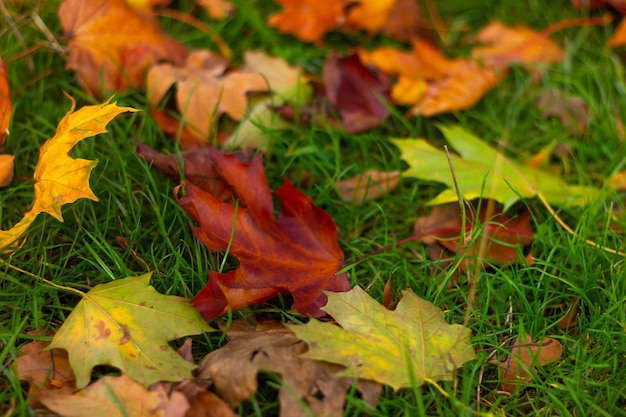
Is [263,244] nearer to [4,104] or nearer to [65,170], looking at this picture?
[65,170]

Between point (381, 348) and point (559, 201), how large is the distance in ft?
2.35

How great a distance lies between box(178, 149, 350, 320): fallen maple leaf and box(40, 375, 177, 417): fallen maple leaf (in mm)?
220

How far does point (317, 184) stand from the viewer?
177 centimetres

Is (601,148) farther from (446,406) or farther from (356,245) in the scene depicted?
(446,406)

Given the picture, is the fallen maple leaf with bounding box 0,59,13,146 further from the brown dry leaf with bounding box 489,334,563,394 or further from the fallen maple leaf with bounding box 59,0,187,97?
the brown dry leaf with bounding box 489,334,563,394

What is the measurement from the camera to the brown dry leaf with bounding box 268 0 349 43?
7.12ft

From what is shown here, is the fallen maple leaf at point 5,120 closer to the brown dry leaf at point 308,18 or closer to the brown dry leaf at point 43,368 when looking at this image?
the brown dry leaf at point 43,368

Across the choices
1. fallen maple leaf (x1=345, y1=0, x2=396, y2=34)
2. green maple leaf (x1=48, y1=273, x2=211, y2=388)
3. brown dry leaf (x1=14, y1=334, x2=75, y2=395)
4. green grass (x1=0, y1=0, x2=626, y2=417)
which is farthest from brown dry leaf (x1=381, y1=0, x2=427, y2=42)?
brown dry leaf (x1=14, y1=334, x2=75, y2=395)

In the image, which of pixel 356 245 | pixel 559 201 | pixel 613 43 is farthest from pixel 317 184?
pixel 613 43

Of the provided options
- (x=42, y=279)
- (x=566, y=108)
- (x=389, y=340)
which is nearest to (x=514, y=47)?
(x=566, y=108)

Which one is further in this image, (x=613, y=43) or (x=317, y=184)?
(x=613, y=43)

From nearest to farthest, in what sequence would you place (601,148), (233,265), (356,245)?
(233,265) → (356,245) → (601,148)

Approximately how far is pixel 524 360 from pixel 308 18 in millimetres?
1330

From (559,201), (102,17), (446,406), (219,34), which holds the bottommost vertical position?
(446,406)
